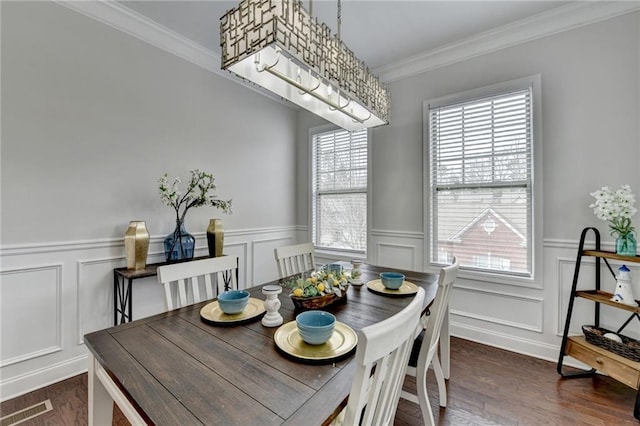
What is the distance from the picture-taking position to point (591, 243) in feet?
7.22

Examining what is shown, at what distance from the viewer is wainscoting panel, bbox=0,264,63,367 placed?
5.98 ft

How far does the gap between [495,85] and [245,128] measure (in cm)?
267

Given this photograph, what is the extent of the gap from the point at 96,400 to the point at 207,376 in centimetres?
65

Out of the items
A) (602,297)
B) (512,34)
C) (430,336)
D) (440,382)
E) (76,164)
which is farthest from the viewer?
(512,34)

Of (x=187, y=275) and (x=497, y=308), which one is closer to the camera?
(x=187, y=275)

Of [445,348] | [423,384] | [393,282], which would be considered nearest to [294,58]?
[393,282]

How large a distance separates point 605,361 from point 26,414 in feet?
12.2

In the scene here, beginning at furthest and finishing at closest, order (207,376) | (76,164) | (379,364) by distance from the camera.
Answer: (76,164), (207,376), (379,364)

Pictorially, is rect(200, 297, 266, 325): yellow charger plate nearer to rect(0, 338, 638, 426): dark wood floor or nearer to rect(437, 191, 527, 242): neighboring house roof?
rect(0, 338, 638, 426): dark wood floor

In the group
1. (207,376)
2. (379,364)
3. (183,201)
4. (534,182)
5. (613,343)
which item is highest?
(534,182)

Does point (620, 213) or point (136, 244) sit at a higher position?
point (620, 213)

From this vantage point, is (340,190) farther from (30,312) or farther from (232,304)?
(30,312)

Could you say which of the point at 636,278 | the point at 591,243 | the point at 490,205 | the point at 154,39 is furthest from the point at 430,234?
the point at 154,39

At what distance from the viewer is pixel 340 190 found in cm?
369
